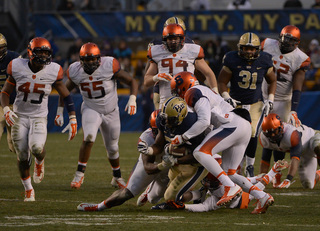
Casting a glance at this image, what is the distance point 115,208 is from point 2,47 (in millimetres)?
2668

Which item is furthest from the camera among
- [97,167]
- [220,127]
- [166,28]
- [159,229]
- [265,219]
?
[97,167]

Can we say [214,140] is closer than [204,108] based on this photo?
No

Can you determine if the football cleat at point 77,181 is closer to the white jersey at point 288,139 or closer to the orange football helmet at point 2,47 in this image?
the orange football helmet at point 2,47

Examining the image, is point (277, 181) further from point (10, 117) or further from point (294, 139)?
point (10, 117)

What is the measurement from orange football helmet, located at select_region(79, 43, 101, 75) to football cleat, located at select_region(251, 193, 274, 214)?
267 centimetres

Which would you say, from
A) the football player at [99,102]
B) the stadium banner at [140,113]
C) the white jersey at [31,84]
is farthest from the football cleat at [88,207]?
the stadium banner at [140,113]

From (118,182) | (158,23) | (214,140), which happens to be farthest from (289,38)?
(158,23)

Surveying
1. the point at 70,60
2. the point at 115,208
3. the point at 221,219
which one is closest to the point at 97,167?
the point at 115,208

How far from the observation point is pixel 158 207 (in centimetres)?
617

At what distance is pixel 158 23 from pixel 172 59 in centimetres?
877

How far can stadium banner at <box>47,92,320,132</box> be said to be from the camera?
14.5 metres

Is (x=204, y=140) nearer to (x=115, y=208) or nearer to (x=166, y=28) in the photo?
(x=115, y=208)

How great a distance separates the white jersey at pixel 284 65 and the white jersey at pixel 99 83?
6.50ft

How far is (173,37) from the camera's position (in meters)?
7.45
